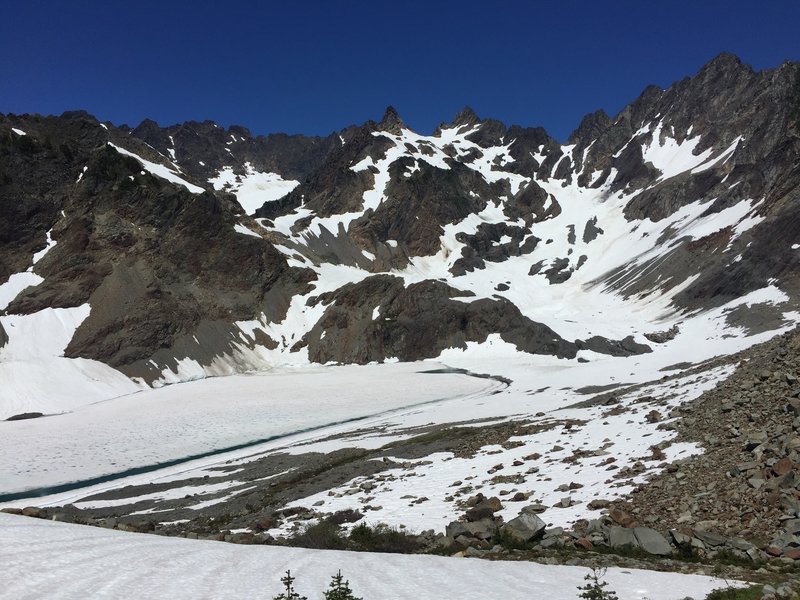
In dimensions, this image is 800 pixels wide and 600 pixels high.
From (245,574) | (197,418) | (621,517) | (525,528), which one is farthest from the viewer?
Answer: (197,418)

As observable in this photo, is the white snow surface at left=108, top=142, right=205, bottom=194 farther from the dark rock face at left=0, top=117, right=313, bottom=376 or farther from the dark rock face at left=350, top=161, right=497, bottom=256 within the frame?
the dark rock face at left=350, top=161, right=497, bottom=256

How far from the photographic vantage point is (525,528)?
1420cm

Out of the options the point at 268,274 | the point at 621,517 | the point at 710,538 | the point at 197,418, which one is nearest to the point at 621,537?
the point at 621,517

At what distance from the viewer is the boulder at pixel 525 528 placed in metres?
14.0

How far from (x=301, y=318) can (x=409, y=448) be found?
82.5 m

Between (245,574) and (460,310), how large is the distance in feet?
322

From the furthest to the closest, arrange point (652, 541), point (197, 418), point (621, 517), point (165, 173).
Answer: point (165, 173), point (197, 418), point (621, 517), point (652, 541)

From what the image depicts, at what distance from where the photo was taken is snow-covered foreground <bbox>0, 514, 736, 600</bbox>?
30.2 ft

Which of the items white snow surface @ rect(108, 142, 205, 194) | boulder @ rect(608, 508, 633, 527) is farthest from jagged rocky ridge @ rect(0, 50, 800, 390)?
boulder @ rect(608, 508, 633, 527)

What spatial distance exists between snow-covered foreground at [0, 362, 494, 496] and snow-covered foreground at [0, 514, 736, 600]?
3448 centimetres

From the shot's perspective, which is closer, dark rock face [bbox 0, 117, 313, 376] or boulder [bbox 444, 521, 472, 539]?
boulder [bbox 444, 521, 472, 539]

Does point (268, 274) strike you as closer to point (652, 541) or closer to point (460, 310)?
point (460, 310)

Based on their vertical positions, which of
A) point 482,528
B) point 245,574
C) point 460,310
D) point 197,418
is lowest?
point 482,528

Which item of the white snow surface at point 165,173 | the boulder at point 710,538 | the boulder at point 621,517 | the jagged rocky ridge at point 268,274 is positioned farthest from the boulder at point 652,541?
→ the white snow surface at point 165,173
